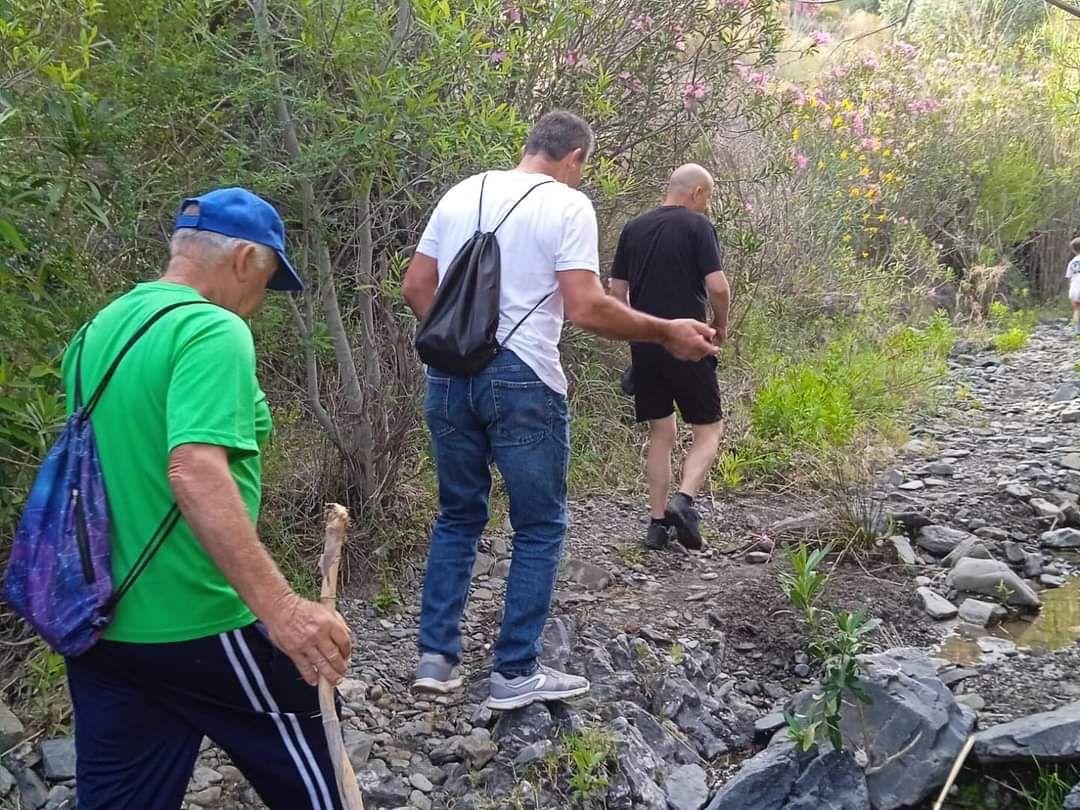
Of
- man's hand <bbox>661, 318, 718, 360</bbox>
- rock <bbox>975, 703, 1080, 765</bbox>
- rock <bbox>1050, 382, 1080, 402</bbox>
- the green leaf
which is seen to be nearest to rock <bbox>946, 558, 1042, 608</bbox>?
rock <bbox>975, 703, 1080, 765</bbox>

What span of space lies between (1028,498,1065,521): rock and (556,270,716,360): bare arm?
329 centimetres

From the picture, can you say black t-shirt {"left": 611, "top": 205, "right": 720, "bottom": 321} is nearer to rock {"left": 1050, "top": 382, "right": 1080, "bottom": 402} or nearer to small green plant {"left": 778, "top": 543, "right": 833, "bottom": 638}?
small green plant {"left": 778, "top": 543, "right": 833, "bottom": 638}

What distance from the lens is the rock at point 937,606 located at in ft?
15.5

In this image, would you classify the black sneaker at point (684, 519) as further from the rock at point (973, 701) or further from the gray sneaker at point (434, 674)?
the gray sneaker at point (434, 674)

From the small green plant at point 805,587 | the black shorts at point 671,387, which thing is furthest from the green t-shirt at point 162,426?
the black shorts at point 671,387

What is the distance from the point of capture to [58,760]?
3.24 m

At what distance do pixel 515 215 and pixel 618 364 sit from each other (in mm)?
3853

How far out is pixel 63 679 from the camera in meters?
3.51

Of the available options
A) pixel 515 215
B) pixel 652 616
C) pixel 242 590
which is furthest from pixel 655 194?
pixel 242 590

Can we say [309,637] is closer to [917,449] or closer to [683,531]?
[683,531]

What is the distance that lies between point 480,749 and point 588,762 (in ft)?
1.17

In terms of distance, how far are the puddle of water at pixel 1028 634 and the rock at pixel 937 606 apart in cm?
8

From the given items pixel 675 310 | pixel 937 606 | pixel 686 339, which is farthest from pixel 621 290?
pixel 937 606

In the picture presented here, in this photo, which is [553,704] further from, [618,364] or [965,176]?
[965,176]
